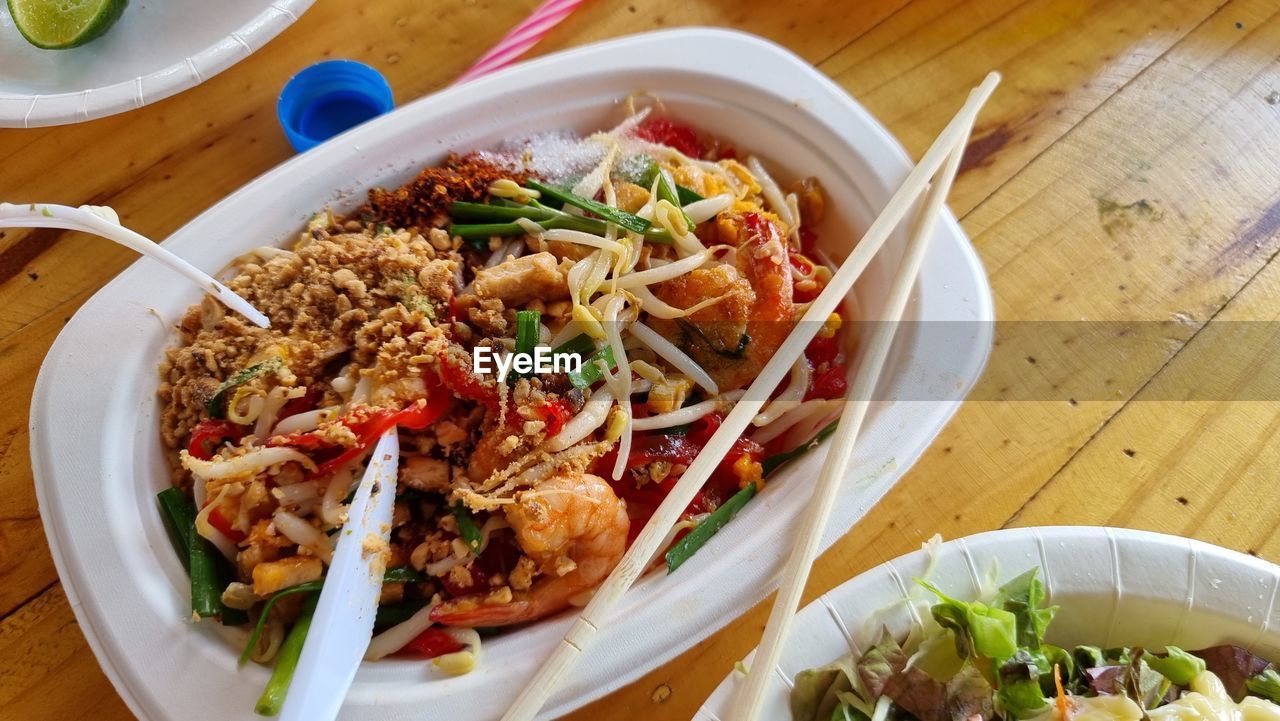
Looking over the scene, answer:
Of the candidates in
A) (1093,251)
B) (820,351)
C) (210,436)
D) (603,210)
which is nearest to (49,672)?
(210,436)

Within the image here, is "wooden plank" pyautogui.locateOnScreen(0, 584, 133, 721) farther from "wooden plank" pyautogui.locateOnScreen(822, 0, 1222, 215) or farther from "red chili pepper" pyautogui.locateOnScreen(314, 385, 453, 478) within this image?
"wooden plank" pyautogui.locateOnScreen(822, 0, 1222, 215)

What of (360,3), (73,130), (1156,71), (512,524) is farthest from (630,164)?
(1156,71)

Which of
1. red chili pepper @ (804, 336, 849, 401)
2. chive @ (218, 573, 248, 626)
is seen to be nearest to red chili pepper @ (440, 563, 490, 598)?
chive @ (218, 573, 248, 626)

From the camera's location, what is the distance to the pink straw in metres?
1.59

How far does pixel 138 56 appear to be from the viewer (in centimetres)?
158

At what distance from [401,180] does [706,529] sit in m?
0.79

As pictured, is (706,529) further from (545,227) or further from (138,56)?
(138,56)

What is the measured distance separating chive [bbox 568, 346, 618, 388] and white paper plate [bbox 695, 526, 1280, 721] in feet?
1.50

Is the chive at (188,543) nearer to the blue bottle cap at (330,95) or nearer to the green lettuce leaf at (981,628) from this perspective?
the blue bottle cap at (330,95)

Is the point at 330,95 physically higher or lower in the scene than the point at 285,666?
higher

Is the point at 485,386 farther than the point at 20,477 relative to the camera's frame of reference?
No

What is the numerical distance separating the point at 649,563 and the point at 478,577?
10.2 inches

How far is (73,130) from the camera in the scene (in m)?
1.61

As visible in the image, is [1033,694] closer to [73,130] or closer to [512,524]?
[512,524]
